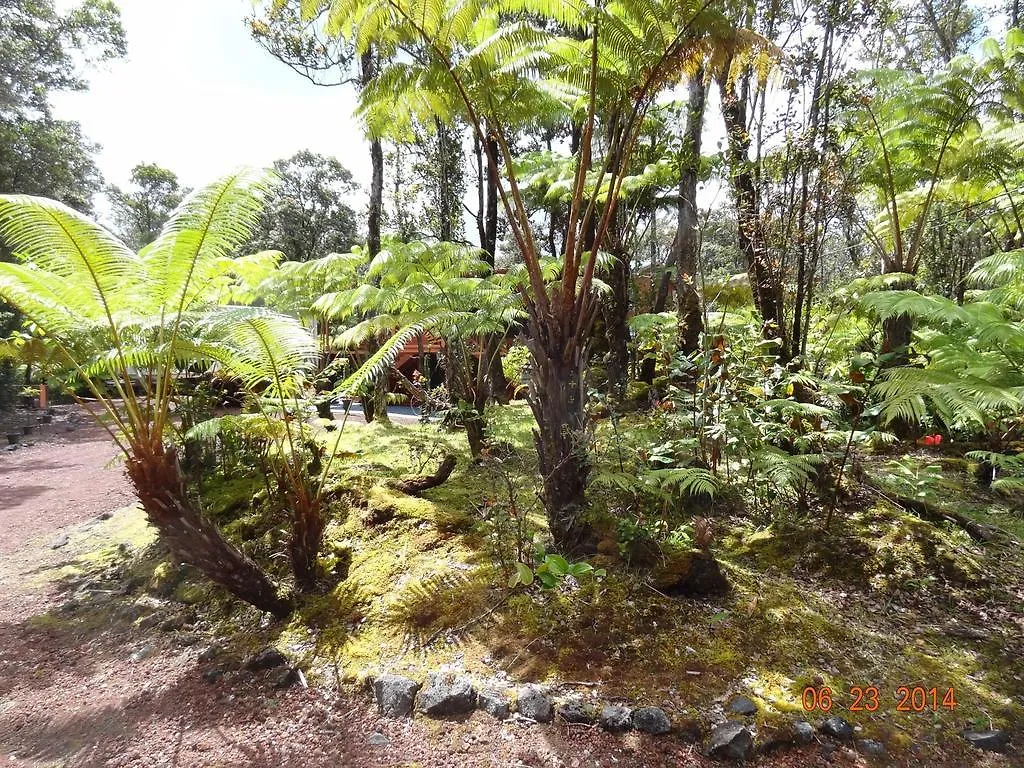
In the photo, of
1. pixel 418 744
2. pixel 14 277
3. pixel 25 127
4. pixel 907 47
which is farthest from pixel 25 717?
pixel 907 47

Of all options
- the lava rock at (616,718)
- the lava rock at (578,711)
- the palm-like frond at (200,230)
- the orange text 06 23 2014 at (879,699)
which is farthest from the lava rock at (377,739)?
the palm-like frond at (200,230)

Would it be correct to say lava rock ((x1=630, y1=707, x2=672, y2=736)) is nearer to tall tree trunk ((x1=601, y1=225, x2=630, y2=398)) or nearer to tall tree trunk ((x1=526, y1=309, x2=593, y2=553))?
tall tree trunk ((x1=526, y1=309, x2=593, y2=553))

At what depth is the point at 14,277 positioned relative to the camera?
274 centimetres

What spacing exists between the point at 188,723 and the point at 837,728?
2843mm

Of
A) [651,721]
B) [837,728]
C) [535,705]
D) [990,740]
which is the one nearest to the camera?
[990,740]

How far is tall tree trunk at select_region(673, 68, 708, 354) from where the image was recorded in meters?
6.04

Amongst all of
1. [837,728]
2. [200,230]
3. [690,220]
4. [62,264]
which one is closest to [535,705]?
[837,728]

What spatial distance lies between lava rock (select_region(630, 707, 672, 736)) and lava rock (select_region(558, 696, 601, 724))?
16 cm

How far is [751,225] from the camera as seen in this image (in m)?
4.47

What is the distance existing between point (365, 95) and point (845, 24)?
424cm

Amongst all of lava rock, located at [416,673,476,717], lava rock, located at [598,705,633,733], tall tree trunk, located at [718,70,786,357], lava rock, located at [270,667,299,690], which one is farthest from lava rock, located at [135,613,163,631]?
tall tree trunk, located at [718,70,786,357]

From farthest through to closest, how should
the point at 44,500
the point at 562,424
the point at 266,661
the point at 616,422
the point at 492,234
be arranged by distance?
the point at 492,234, the point at 44,500, the point at 616,422, the point at 562,424, the point at 266,661

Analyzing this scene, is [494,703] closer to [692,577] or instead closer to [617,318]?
[692,577]

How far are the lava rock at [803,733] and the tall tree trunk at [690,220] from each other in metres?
4.49
